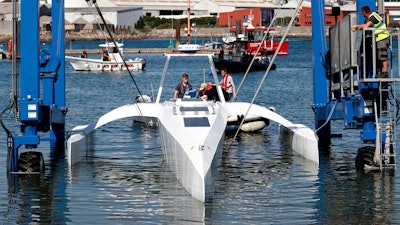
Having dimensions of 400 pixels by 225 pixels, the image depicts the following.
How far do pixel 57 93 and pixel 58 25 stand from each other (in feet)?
5.28

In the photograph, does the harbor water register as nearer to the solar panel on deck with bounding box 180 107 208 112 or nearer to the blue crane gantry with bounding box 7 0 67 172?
the blue crane gantry with bounding box 7 0 67 172

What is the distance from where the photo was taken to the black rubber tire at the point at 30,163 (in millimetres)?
21156

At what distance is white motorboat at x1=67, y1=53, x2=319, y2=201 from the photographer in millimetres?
17281

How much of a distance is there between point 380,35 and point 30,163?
7110mm

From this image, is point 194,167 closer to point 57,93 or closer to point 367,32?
point 367,32

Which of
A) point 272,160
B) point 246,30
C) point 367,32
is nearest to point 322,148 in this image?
point 272,160

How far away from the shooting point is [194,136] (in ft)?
60.9

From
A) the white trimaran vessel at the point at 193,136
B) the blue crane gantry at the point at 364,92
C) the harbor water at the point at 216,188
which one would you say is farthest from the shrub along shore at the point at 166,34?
the blue crane gantry at the point at 364,92

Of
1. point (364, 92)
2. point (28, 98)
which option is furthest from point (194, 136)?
point (364, 92)

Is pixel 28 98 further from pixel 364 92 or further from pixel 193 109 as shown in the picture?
pixel 364 92

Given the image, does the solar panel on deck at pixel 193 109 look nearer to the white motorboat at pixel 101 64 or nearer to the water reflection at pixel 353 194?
the water reflection at pixel 353 194

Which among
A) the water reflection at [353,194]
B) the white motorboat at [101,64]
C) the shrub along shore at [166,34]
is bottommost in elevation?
the water reflection at [353,194]

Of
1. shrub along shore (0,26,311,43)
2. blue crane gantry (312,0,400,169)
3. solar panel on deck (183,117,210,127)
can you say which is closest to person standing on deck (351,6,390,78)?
blue crane gantry (312,0,400,169)

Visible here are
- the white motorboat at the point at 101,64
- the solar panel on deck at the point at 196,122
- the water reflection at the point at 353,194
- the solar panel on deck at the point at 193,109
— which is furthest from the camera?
the white motorboat at the point at 101,64
